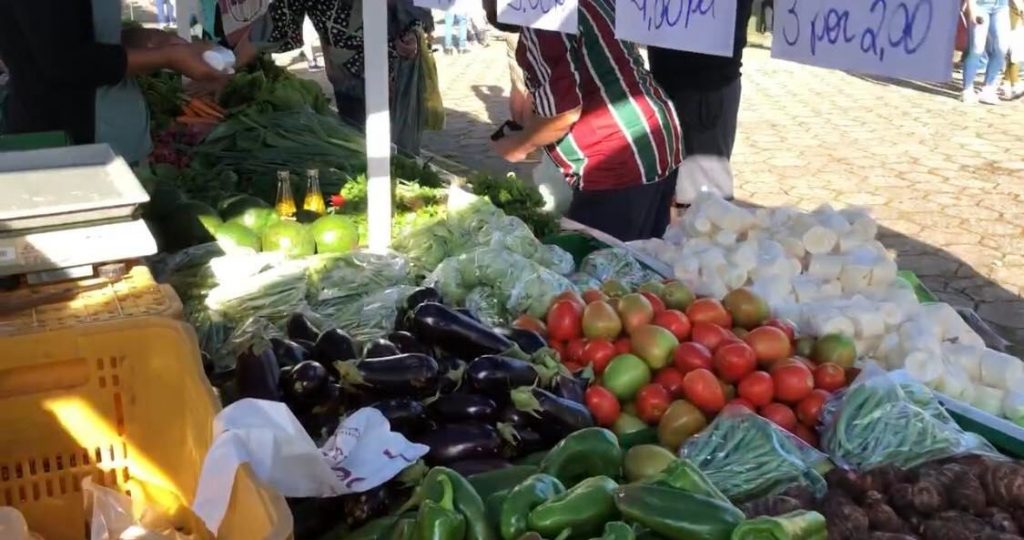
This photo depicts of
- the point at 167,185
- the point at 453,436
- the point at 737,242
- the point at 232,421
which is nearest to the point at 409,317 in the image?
the point at 453,436

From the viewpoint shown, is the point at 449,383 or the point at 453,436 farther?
the point at 449,383

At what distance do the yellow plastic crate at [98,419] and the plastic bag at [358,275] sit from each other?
1.11 metres

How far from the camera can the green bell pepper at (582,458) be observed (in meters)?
1.85

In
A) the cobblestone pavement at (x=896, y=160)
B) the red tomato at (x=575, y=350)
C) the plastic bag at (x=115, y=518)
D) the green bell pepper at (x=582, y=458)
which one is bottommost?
the cobblestone pavement at (x=896, y=160)

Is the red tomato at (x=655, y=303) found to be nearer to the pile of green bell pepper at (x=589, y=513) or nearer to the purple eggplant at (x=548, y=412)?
the purple eggplant at (x=548, y=412)

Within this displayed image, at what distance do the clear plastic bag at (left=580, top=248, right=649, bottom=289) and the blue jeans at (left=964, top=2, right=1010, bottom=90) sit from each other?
955cm

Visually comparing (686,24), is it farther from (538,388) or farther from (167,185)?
(167,185)

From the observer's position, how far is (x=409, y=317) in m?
2.58

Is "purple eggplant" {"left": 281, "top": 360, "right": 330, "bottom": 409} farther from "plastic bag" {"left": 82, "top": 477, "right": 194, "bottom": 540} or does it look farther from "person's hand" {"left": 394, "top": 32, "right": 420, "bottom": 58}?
"person's hand" {"left": 394, "top": 32, "right": 420, "bottom": 58}

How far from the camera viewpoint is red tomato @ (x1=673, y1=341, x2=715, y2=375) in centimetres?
246

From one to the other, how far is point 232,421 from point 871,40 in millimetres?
1390

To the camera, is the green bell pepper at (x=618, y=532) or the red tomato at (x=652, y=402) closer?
the green bell pepper at (x=618, y=532)

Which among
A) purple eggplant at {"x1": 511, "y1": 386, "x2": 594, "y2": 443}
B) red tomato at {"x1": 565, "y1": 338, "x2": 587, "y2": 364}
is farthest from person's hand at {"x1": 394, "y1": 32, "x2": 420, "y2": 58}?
purple eggplant at {"x1": 511, "y1": 386, "x2": 594, "y2": 443}

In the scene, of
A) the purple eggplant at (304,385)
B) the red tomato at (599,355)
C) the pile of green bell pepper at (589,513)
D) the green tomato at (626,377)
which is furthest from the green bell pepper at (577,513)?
the red tomato at (599,355)
